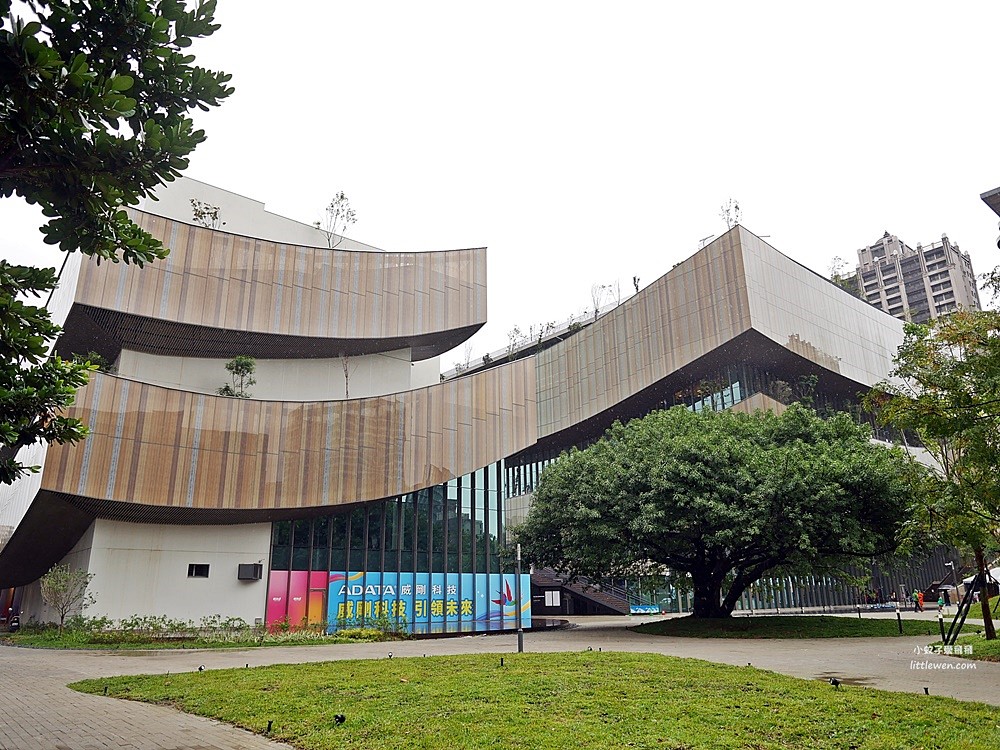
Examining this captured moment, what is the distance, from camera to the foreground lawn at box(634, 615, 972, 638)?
2089 centimetres

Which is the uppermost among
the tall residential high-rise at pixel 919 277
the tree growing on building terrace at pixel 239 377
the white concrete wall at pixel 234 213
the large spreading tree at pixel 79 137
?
the tall residential high-rise at pixel 919 277

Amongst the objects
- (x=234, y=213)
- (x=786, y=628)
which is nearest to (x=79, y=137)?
(x=786, y=628)

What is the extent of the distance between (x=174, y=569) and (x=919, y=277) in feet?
380

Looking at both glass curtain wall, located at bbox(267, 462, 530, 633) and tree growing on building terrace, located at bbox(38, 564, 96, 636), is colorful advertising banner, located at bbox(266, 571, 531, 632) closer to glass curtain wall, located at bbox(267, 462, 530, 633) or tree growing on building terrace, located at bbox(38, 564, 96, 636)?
glass curtain wall, located at bbox(267, 462, 530, 633)

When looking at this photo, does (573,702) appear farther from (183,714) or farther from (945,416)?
(945,416)

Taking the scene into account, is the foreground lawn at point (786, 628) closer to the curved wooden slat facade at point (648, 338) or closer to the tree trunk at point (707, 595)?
the tree trunk at point (707, 595)

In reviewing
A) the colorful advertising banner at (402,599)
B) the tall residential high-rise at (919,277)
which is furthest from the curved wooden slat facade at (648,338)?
the tall residential high-rise at (919,277)

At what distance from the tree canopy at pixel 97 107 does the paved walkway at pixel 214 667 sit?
5.20 meters

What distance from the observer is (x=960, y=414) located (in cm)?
1212

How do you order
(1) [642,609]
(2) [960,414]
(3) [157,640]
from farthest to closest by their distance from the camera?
(1) [642,609], (3) [157,640], (2) [960,414]

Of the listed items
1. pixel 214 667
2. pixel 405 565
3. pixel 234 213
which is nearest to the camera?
pixel 214 667

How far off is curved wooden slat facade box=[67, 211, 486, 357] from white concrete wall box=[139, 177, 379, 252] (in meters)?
3.48

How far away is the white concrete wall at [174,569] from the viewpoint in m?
24.3

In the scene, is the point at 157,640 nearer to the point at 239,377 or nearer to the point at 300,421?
the point at 300,421
